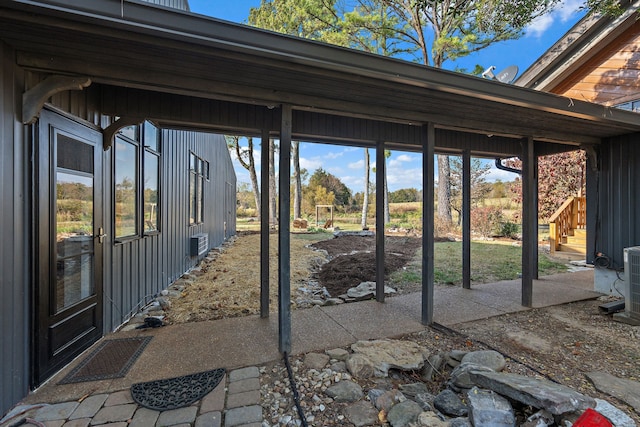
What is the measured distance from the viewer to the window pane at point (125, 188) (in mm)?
3346

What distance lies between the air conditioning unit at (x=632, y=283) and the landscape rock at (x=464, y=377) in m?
2.74

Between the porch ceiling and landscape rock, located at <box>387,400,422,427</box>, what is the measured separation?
2356mm

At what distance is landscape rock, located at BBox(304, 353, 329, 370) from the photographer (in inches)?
95.6

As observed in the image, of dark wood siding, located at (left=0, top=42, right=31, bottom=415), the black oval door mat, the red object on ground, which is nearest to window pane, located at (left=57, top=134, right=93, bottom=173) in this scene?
dark wood siding, located at (left=0, top=42, right=31, bottom=415)

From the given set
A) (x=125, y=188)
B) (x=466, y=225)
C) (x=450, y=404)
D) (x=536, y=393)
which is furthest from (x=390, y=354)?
(x=125, y=188)

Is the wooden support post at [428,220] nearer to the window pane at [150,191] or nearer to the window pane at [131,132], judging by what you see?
the window pane at [131,132]

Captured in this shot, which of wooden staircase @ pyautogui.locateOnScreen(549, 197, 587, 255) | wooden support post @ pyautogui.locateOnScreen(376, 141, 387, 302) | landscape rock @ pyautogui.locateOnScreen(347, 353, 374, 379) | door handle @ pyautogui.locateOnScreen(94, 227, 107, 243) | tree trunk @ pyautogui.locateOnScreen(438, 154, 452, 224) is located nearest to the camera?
landscape rock @ pyautogui.locateOnScreen(347, 353, 374, 379)

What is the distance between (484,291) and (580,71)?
17.9 feet

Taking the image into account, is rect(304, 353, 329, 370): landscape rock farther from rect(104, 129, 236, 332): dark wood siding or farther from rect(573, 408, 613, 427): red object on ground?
rect(104, 129, 236, 332): dark wood siding

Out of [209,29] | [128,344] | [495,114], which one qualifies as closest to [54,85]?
[209,29]

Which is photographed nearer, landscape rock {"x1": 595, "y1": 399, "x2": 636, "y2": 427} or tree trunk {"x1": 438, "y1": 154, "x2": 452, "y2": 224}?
landscape rock {"x1": 595, "y1": 399, "x2": 636, "y2": 427}

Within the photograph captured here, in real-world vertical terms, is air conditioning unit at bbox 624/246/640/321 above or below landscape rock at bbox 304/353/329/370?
above

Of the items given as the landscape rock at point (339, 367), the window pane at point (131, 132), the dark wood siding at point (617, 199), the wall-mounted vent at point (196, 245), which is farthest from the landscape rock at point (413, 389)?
the wall-mounted vent at point (196, 245)

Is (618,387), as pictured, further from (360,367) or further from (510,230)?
(510,230)
